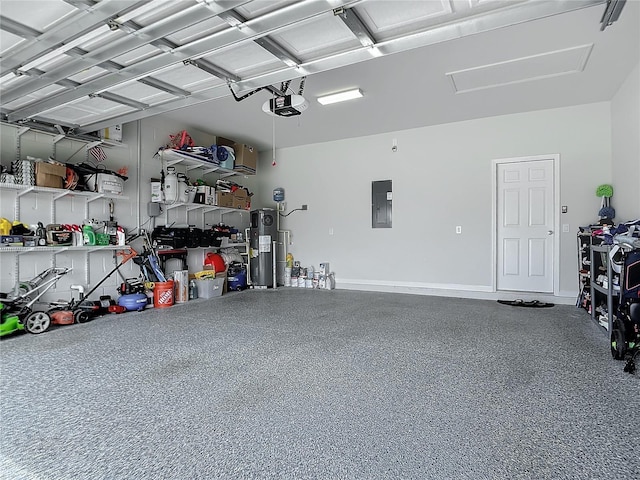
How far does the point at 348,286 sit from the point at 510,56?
14.9 feet

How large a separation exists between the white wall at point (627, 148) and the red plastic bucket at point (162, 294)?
6036mm

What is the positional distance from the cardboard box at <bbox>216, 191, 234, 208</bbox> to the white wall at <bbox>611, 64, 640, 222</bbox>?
5948 mm

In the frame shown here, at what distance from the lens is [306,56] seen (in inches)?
107

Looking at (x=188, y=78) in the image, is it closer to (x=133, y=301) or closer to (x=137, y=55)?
(x=137, y=55)

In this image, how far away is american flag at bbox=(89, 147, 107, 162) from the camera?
4820 millimetres

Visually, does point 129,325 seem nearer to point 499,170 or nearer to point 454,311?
point 454,311

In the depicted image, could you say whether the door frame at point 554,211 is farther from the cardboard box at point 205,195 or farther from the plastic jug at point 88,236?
the plastic jug at point 88,236

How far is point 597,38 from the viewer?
3.35 meters

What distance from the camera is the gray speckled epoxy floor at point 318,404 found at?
1.53 metres

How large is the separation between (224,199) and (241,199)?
51 cm

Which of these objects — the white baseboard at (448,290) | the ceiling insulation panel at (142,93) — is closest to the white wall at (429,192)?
the white baseboard at (448,290)

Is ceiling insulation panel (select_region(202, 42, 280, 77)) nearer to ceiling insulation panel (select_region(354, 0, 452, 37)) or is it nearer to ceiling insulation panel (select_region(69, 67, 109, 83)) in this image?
ceiling insulation panel (select_region(354, 0, 452, 37))

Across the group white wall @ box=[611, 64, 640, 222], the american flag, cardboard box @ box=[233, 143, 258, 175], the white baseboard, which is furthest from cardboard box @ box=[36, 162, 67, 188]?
white wall @ box=[611, 64, 640, 222]

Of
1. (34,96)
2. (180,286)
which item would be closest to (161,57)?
(34,96)
